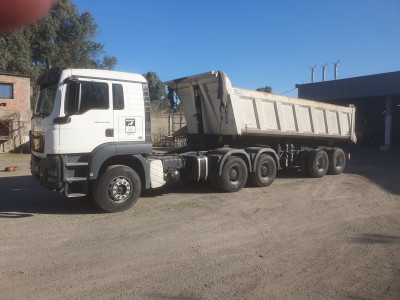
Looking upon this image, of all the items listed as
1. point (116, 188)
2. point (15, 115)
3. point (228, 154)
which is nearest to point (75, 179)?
point (116, 188)

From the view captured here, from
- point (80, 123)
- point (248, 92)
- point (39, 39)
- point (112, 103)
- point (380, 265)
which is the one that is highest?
point (39, 39)

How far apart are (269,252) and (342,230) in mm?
1768

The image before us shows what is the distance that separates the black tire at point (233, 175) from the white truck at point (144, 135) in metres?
0.03

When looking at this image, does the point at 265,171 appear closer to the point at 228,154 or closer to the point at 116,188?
the point at 228,154

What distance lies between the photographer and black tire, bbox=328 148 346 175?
1208 centimetres

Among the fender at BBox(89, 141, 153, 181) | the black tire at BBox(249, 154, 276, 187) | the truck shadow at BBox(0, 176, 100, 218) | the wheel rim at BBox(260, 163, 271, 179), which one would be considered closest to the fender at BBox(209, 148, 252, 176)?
the black tire at BBox(249, 154, 276, 187)

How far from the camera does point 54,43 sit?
28.6 metres

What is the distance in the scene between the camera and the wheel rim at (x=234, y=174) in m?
8.79

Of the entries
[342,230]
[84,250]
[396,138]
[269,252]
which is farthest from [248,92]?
[396,138]

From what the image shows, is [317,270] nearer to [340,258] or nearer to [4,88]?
[340,258]

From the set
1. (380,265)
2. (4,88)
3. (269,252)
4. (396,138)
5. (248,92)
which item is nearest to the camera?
(380,265)

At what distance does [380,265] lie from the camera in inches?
165

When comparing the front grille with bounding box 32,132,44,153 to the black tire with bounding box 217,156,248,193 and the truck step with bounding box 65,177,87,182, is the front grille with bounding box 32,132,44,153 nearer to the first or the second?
the truck step with bounding box 65,177,87,182

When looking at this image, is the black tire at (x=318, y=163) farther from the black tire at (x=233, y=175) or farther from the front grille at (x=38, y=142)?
the front grille at (x=38, y=142)
